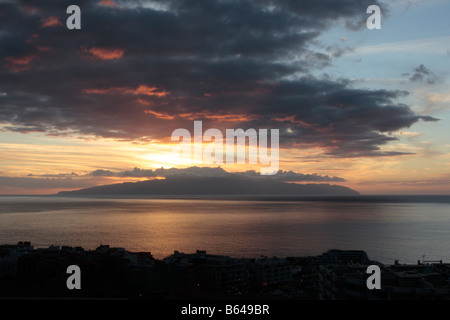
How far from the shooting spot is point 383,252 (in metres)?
63.8

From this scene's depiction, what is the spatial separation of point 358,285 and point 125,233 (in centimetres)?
7631

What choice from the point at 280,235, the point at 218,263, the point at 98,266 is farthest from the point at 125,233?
the point at 218,263

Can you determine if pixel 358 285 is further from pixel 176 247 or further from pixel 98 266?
pixel 176 247

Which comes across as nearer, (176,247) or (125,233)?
(176,247)

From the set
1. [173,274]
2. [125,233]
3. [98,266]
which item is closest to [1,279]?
[98,266]

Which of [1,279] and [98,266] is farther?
[98,266]

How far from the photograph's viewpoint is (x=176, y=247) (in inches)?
2653

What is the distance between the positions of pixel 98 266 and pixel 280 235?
53.7 m
